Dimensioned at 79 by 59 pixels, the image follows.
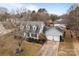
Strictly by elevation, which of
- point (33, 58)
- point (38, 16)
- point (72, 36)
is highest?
point (38, 16)

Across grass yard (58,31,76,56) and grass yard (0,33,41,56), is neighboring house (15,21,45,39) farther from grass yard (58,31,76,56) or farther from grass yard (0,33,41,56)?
grass yard (58,31,76,56)

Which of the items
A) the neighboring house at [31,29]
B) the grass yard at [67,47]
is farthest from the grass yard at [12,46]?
the grass yard at [67,47]

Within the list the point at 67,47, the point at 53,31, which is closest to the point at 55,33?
the point at 53,31

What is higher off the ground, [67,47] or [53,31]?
[53,31]

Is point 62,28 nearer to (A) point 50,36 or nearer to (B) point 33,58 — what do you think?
(A) point 50,36

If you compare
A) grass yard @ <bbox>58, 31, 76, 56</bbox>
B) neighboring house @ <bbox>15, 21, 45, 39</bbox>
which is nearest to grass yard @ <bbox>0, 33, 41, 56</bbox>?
neighboring house @ <bbox>15, 21, 45, 39</bbox>

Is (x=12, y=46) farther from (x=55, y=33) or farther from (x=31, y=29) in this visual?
(x=55, y=33)

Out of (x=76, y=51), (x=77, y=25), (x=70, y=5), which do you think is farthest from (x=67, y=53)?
(x=70, y=5)

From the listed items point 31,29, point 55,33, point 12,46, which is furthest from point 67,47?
point 12,46
